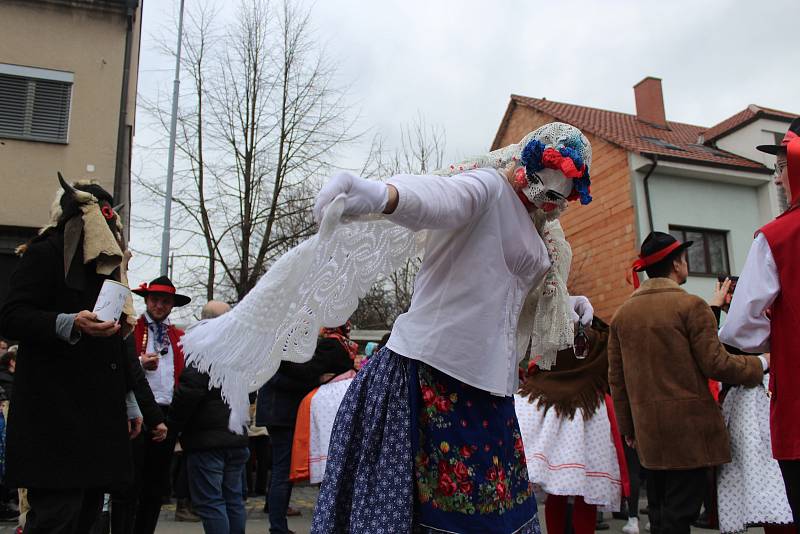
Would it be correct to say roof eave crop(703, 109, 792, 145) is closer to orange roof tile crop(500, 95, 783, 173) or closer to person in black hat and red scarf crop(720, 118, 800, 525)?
orange roof tile crop(500, 95, 783, 173)

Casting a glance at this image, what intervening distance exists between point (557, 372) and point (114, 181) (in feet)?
34.6

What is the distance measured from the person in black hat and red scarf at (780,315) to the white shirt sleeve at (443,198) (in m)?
1.16


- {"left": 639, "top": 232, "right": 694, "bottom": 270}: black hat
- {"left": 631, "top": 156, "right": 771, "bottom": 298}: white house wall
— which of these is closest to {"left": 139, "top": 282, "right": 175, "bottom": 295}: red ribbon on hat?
{"left": 639, "top": 232, "right": 694, "bottom": 270}: black hat

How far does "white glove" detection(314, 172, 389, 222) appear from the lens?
1.84 metres

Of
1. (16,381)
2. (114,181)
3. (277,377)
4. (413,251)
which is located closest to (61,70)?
(114,181)

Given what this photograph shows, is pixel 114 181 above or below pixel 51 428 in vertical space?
above

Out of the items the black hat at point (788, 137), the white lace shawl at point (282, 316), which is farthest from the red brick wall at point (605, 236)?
the white lace shawl at point (282, 316)

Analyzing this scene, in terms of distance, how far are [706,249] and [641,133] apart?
4.77 m

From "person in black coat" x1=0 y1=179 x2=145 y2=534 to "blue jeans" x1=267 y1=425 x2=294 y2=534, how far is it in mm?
2082

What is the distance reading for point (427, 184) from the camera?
2.05 m

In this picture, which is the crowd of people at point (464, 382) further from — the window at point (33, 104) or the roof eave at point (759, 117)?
the roof eave at point (759, 117)

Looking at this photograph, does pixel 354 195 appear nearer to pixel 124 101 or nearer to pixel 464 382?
pixel 464 382

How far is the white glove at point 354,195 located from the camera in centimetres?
184

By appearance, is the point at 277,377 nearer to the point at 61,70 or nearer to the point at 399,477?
the point at 399,477
